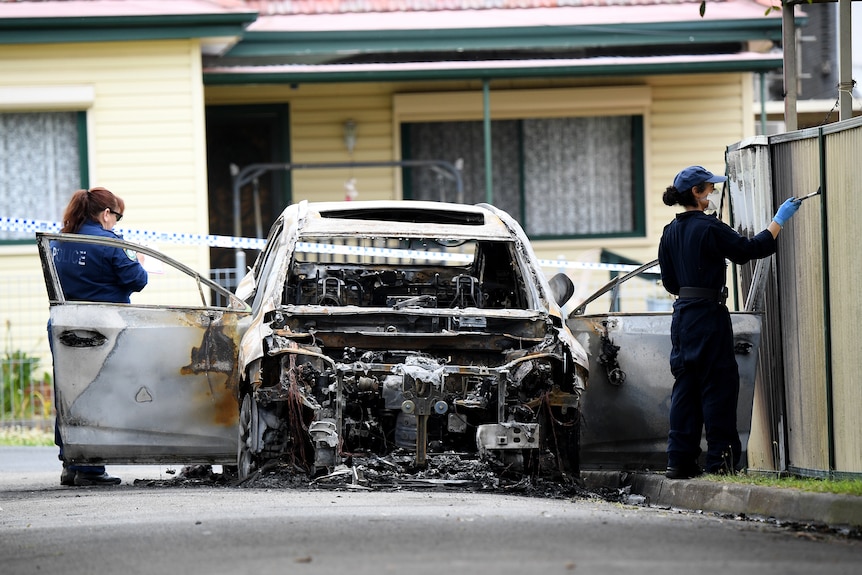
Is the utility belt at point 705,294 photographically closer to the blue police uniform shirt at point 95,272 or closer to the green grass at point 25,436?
the blue police uniform shirt at point 95,272

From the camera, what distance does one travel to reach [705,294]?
28.7 ft

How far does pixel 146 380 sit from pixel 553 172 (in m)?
11.5

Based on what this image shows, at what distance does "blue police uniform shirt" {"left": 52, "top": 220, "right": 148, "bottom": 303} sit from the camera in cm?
1018

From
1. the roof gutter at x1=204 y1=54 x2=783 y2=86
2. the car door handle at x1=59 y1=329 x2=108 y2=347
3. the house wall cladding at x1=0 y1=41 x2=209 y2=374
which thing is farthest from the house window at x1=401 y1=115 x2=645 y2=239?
the car door handle at x1=59 y1=329 x2=108 y2=347

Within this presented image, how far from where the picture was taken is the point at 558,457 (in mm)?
8664

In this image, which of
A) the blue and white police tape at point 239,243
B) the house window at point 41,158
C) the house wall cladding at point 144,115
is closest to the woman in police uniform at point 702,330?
the blue and white police tape at point 239,243

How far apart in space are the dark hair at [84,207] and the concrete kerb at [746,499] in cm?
382

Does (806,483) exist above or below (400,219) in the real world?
below

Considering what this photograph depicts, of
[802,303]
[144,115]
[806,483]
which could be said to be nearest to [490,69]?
[144,115]

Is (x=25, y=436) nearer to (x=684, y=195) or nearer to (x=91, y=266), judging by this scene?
(x=91, y=266)

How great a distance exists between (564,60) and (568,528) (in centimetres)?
1263

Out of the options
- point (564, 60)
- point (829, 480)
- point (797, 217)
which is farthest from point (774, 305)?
point (564, 60)

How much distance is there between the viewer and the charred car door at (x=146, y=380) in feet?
30.6

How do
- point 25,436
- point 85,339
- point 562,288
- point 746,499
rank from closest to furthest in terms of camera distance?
point 746,499, point 85,339, point 562,288, point 25,436
